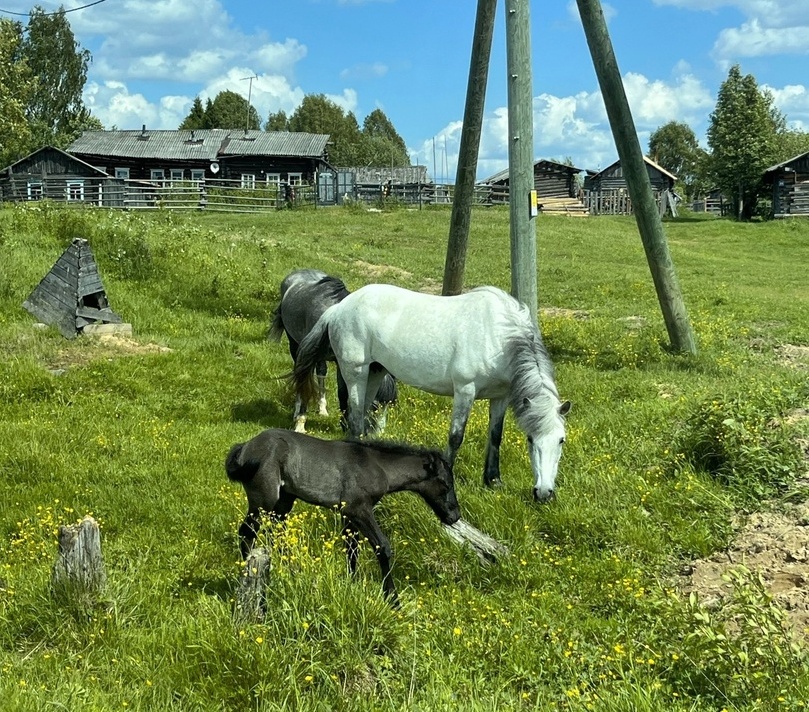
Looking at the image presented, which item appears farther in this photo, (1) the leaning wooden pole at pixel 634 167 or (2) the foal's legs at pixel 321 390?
(1) the leaning wooden pole at pixel 634 167

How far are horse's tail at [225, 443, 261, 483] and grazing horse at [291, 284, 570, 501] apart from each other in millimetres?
2277

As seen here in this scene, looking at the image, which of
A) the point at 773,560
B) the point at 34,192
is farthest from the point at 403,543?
the point at 34,192

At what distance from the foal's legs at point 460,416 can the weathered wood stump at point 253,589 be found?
292 cm

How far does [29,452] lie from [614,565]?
525 centimetres

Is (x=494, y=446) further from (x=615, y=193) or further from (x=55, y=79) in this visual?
(x=55, y=79)

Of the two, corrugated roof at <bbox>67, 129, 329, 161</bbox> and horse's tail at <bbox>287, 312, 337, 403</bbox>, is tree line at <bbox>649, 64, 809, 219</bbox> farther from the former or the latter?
horse's tail at <bbox>287, 312, 337, 403</bbox>

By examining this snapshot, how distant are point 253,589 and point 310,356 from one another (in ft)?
14.2

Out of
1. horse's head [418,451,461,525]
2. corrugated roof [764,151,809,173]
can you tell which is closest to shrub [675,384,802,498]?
horse's head [418,451,461,525]

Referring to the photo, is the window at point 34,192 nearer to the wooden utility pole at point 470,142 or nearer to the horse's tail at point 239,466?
the wooden utility pole at point 470,142

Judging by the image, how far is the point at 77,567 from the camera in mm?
4457

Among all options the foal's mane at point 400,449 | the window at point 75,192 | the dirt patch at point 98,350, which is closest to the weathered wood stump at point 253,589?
the foal's mane at point 400,449

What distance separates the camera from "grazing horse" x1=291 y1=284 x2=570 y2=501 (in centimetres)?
641

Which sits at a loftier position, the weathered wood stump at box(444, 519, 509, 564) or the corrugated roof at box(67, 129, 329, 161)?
the corrugated roof at box(67, 129, 329, 161)

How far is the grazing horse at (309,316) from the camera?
358 inches
